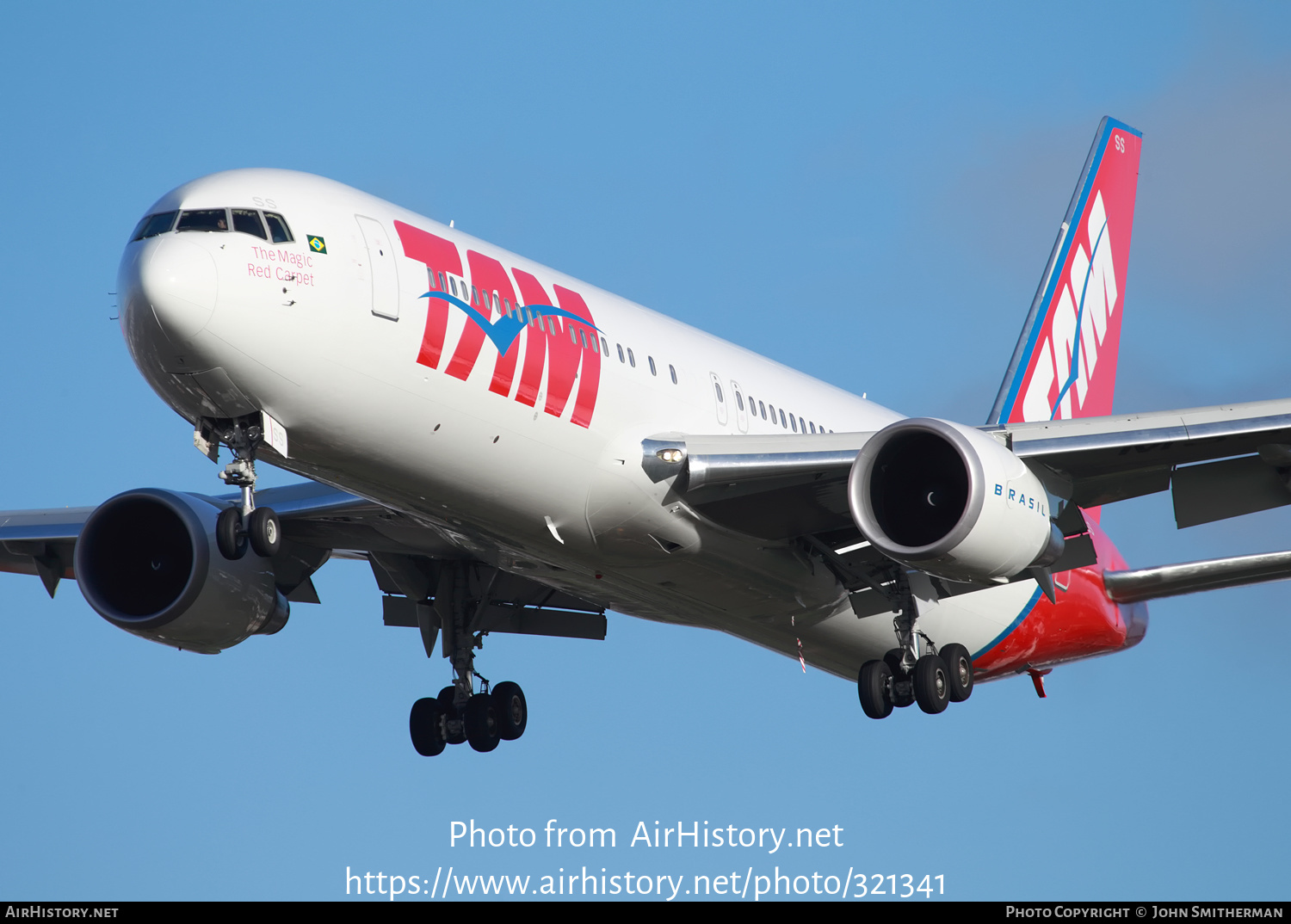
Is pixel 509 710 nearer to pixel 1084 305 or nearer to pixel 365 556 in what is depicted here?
pixel 365 556

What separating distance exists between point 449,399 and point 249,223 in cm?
292

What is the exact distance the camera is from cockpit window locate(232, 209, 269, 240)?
18.0 meters

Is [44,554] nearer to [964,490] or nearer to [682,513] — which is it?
[682,513]

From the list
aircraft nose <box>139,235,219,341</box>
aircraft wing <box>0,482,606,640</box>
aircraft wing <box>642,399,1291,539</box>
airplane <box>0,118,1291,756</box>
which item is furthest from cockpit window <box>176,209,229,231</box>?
aircraft wing <box>0,482,606,640</box>

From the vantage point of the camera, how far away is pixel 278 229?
18219mm

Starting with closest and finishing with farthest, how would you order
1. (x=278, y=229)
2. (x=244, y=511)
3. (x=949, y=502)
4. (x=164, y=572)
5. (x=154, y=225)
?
(x=154, y=225) → (x=278, y=229) → (x=244, y=511) → (x=949, y=502) → (x=164, y=572)

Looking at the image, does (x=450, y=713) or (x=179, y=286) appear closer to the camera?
(x=179, y=286)

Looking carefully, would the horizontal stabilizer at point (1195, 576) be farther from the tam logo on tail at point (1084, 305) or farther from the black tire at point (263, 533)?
Answer: the black tire at point (263, 533)

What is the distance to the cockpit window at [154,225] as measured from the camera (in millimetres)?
17784

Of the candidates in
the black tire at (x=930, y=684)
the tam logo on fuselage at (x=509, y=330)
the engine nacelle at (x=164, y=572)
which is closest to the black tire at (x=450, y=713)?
the engine nacelle at (x=164, y=572)

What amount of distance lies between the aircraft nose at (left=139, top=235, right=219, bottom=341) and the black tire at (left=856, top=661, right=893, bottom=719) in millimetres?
11443

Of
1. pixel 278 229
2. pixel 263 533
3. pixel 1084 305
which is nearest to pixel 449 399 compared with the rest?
pixel 263 533

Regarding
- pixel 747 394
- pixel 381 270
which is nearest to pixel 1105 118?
pixel 747 394

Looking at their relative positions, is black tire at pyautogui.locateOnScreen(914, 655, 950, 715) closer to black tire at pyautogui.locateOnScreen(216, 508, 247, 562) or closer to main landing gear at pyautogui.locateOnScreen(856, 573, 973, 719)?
main landing gear at pyautogui.locateOnScreen(856, 573, 973, 719)
